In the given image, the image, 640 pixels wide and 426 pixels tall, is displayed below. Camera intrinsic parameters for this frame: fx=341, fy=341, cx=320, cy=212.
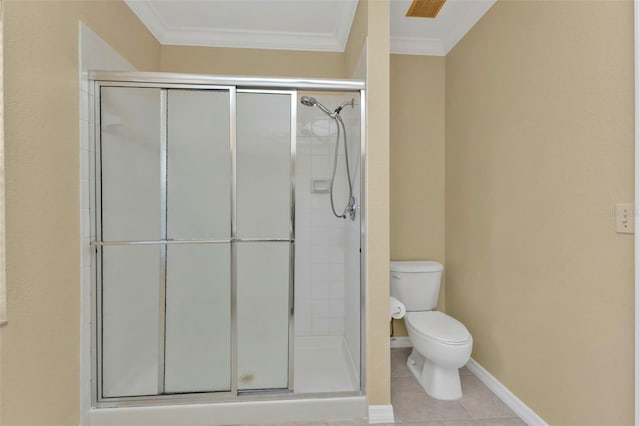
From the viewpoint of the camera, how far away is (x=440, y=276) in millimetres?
2699

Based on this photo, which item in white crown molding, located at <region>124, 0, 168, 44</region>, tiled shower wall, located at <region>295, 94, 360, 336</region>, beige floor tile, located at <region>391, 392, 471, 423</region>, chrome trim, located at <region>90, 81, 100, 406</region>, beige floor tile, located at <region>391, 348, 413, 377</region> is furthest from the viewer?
tiled shower wall, located at <region>295, 94, 360, 336</region>

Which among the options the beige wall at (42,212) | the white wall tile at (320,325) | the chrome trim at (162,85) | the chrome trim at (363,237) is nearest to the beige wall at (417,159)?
the white wall tile at (320,325)

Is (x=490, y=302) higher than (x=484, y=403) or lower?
higher

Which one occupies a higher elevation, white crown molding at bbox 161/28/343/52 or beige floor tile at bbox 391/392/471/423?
white crown molding at bbox 161/28/343/52

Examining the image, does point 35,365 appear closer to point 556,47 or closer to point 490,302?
point 490,302

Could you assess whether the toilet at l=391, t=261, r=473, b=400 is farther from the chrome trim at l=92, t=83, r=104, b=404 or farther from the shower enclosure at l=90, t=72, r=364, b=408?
the chrome trim at l=92, t=83, r=104, b=404

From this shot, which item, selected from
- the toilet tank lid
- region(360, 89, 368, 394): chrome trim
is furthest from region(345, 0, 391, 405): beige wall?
the toilet tank lid

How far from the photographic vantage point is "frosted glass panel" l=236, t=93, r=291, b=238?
194cm

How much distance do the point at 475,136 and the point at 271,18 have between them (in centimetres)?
176

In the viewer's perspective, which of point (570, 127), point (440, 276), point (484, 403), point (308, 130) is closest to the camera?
point (570, 127)

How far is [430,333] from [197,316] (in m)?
1.42

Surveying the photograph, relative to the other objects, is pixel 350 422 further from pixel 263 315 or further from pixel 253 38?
pixel 253 38

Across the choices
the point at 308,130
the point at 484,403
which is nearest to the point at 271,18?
the point at 308,130

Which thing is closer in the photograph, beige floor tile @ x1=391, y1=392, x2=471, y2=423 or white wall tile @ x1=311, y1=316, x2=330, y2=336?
beige floor tile @ x1=391, y1=392, x2=471, y2=423
